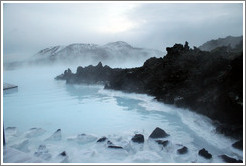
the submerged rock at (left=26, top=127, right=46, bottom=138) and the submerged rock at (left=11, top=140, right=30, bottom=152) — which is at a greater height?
the submerged rock at (left=26, top=127, right=46, bottom=138)

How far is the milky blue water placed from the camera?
26.4 feet

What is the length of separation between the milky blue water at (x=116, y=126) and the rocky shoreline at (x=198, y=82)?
575mm

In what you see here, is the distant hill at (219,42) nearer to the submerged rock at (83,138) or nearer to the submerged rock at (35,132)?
the submerged rock at (83,138)

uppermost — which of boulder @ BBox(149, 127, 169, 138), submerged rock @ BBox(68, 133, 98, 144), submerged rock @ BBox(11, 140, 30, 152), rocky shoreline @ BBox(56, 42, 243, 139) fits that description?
rocky shoreline @ BBox(56, 42, 243, 139)

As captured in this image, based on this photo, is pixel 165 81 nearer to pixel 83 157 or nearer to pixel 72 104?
pixel 72 104

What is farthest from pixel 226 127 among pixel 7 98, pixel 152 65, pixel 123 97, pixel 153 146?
pixel 7 98

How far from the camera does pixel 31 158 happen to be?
6.06 meters

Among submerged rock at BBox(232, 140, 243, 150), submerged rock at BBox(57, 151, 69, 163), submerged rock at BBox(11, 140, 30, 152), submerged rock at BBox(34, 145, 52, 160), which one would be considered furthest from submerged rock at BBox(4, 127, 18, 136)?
submerged rock at BBox(232, 140, 243, 150)

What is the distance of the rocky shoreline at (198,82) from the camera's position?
9424 millimetres

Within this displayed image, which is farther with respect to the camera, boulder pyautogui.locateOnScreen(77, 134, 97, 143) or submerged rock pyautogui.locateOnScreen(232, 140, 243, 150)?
boulder pyautogui.locateOnScreen(77, 134, 97, 143)

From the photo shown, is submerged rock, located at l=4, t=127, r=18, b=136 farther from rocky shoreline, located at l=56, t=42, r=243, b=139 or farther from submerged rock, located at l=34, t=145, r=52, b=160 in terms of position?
rocky shoreline, located at l=56, t=42, r=243, b=139

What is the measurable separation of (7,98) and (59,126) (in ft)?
36.7

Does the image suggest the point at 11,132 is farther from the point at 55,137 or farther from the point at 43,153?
the point at 43,153

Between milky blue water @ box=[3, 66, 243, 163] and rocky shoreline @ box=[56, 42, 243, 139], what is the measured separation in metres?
0.57
